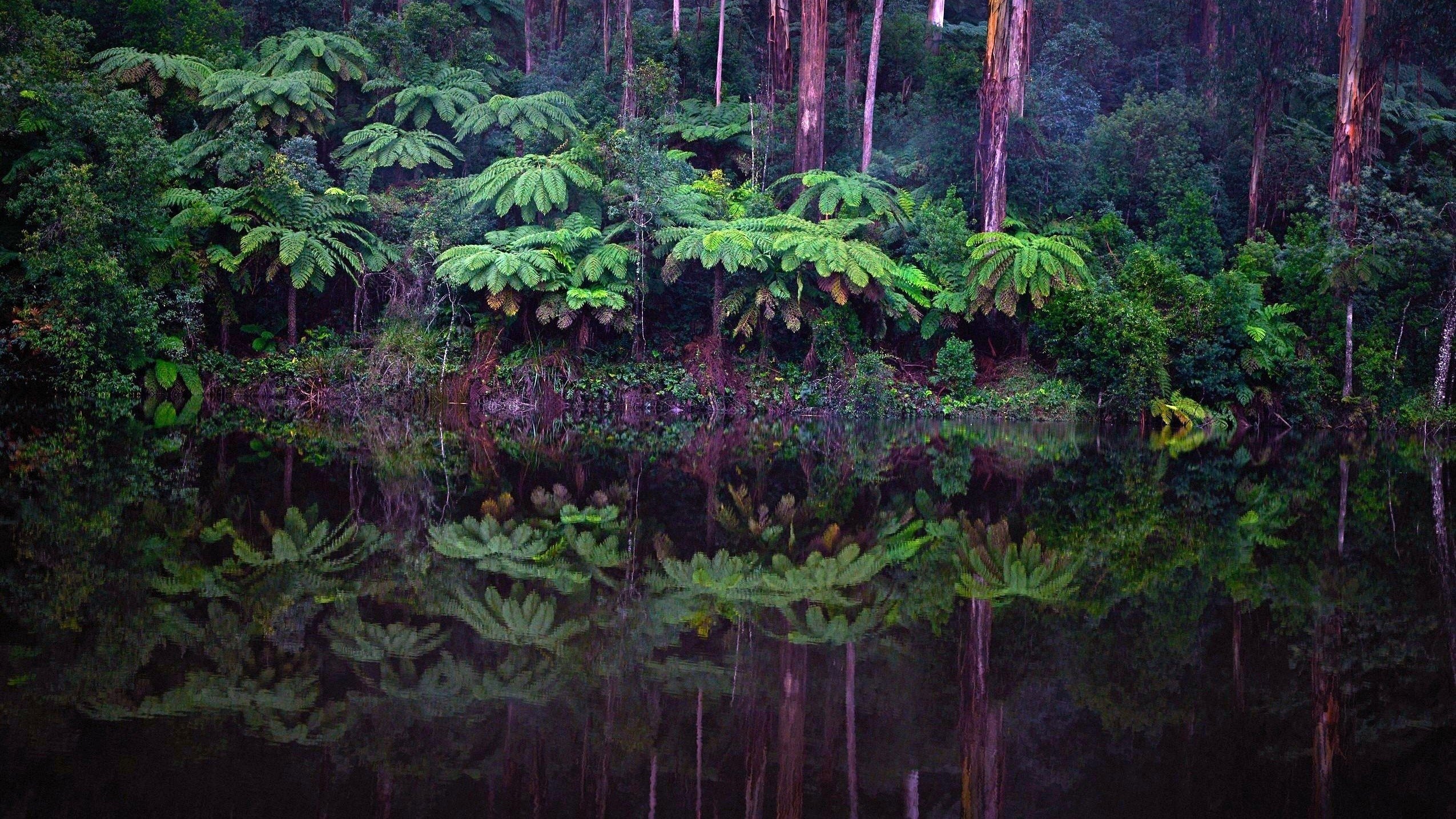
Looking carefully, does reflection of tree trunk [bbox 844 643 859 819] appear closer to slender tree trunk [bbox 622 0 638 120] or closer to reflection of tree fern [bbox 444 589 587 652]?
reflection of tree fern [bbox 444 589 587 652]

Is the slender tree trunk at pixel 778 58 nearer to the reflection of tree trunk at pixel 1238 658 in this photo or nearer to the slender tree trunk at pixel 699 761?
the reflection of tree trunk at pixel 1238 658

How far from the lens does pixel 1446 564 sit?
20.1 feet

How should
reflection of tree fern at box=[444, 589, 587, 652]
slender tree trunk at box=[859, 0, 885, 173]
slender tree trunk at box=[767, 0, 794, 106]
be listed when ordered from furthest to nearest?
slender tree trunk at box=[767, 0, 794, 106], slender tree trunk at box=[859, 0, 885, 173], reflection of tree fern at box=[444, 589, 587, 652]

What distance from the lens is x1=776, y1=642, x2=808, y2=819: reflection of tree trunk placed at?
305 centimetres

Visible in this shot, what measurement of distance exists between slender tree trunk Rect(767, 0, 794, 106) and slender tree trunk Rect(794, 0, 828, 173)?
2.16 m

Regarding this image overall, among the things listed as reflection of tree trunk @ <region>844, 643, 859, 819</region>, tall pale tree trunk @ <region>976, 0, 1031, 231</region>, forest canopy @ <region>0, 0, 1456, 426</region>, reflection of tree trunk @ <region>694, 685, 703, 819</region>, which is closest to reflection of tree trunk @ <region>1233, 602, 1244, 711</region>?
reflection of tree trunk @ <region>844, 643, 859, 819</region>

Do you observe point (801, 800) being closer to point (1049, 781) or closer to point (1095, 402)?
point (1049, 781)

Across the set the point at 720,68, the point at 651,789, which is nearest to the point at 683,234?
the point at 720,68

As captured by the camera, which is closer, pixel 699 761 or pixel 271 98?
pixel 699 761

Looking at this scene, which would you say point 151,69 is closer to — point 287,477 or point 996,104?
point 287,477

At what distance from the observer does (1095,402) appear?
61.8 feet

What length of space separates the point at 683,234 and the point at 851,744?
15.1m

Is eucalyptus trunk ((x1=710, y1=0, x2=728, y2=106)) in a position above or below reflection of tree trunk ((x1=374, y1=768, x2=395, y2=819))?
above

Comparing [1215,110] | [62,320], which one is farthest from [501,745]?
[1215,110]
